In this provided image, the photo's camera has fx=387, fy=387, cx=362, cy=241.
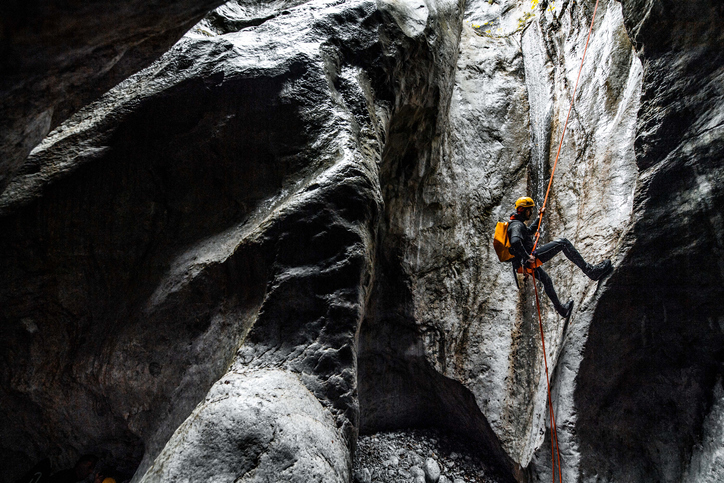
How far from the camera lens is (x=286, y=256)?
13.7ft

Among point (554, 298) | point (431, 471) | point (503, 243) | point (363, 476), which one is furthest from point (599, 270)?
point (363, 476)

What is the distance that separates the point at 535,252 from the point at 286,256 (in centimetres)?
365

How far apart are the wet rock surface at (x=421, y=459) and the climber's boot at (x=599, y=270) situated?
343 centimetres

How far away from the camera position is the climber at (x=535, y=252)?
211 inches

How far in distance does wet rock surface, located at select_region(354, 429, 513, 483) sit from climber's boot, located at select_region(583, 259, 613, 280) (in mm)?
3428

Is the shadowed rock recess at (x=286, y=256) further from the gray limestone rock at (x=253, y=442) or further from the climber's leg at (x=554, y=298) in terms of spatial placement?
the climber's leg at (x=554, y=298)

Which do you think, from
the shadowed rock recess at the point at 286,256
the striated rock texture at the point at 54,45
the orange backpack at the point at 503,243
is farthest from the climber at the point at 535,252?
the striated rock texture at the point at 54,45

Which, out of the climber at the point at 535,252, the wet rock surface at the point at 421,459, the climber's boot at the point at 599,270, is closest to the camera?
the climber's boot at the point at 599,270

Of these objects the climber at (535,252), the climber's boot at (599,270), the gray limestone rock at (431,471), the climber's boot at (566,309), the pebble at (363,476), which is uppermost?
the climber at (535,252)

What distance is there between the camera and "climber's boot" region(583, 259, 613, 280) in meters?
5.11

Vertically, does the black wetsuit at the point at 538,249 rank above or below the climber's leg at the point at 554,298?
above

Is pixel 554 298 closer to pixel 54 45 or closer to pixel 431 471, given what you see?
pixel 431 471

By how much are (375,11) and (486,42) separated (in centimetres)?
519

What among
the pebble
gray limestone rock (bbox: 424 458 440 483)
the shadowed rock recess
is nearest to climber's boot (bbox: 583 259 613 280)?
the shadowed rock recess
